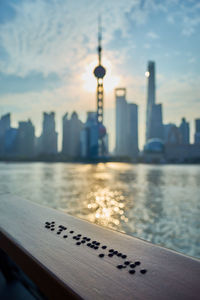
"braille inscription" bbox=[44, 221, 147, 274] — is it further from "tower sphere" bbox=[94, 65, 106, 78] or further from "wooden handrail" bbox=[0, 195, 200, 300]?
"tower sphere" bbox=[94, 65, 106, 78]

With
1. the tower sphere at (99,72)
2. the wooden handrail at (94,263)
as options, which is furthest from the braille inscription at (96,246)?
the tower sphere at (99,72)

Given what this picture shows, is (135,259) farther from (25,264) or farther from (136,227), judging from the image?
(136,227)

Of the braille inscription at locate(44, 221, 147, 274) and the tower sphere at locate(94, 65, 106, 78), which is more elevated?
the tower sphere at locate(94, 65, 106, 78)

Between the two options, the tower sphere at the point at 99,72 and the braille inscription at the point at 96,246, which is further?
the tower sphere at the point at 99,72

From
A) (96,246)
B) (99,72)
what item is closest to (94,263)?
(96,246)

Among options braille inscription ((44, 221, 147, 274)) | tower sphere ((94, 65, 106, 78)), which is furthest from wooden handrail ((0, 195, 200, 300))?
tower sphere ((94, 65, 106, 78))

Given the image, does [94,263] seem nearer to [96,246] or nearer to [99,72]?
[96,246]

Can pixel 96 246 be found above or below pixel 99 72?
below

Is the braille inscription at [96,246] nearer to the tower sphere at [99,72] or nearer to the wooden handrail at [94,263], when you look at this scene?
the wooden handrail at [94,263]

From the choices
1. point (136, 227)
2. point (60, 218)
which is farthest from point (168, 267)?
point (136, 227)
